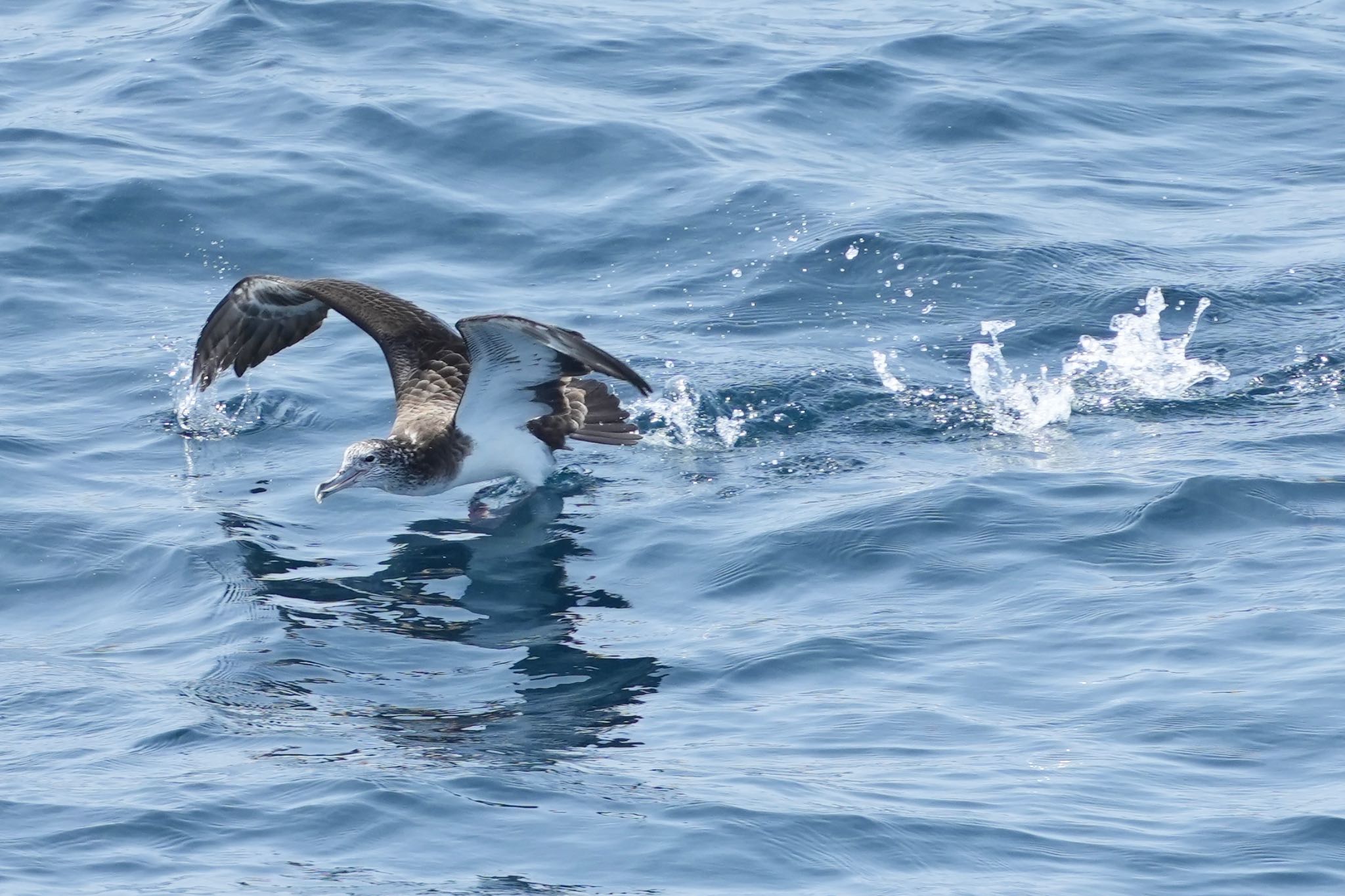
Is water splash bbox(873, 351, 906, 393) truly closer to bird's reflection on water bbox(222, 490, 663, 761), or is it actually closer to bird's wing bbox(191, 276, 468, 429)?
bird's reflection on water bbox(222, 490, 663, 761)

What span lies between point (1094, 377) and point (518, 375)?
357 cm

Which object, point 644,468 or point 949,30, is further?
point 949,30

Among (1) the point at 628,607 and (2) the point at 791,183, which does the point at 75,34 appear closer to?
(2) the point at 791,183

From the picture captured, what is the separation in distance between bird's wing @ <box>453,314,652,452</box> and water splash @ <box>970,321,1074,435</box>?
2117 millimetres

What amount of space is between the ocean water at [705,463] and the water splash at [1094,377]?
0.14ft

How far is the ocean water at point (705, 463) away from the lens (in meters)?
7.21

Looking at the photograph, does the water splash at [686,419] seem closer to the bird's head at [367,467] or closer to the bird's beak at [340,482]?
the bird's head at [367,467]

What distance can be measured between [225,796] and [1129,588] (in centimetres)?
420

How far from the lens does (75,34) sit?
18797 mm

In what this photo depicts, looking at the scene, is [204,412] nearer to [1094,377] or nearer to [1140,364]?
[1094,377]

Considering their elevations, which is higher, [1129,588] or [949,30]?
[949,30]

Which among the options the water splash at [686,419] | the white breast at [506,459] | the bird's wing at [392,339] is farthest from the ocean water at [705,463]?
the bird's wing at [392,339]

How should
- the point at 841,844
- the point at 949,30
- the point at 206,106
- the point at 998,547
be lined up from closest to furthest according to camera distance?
the point at 841,844 → the point at 998,547 → the point at 206,106 → the point at 949,30

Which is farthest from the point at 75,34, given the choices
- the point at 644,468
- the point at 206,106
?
the point at 644,468
